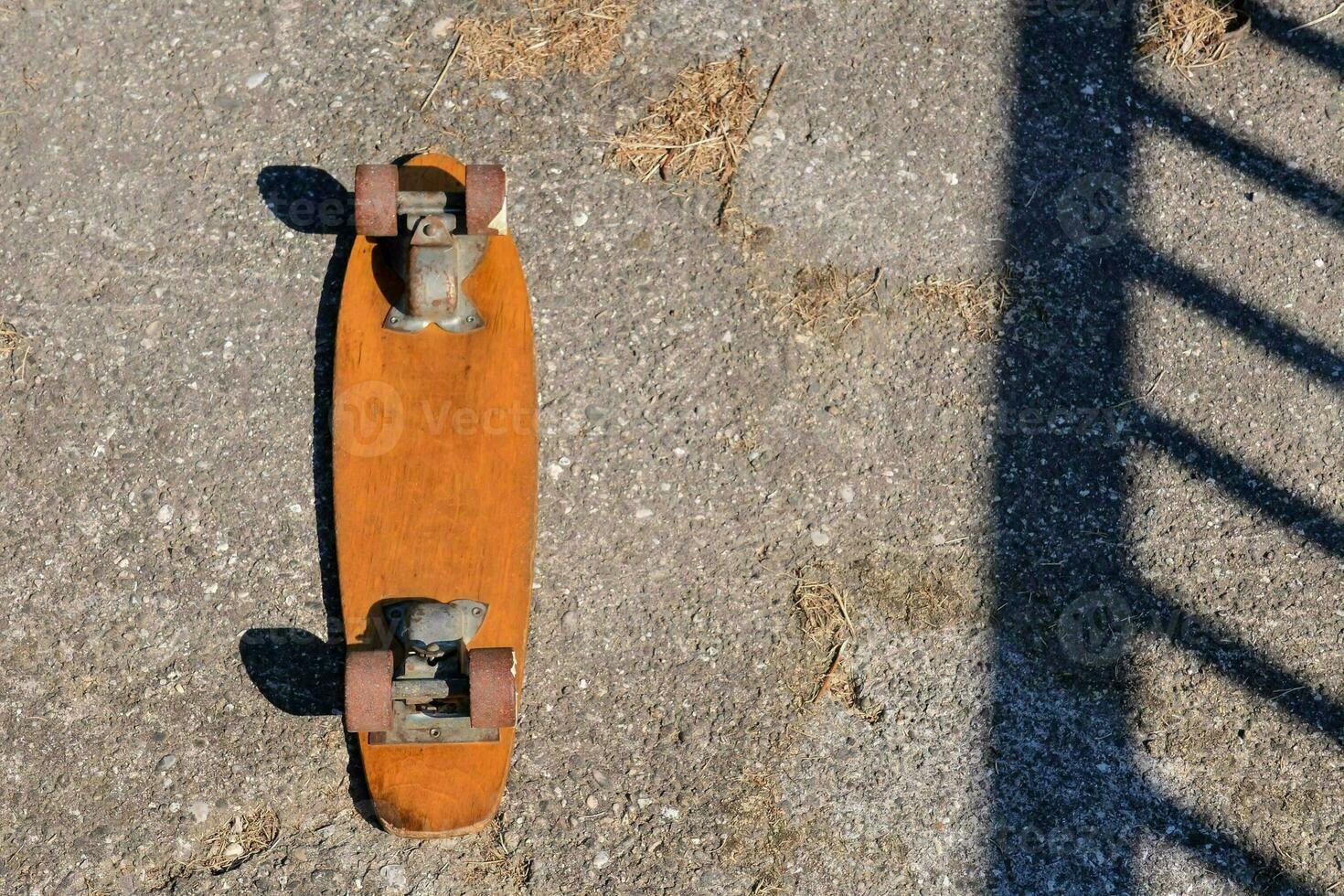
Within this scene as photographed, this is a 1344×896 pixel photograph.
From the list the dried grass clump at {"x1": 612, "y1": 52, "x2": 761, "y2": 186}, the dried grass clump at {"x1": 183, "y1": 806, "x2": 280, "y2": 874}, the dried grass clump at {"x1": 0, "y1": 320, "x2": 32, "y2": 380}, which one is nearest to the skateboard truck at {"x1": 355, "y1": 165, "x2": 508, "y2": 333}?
the dried grass clump at {"x1": 612, "y1": 52, "x2": 761, "y2": 186}

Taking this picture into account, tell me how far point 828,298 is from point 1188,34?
1.35m

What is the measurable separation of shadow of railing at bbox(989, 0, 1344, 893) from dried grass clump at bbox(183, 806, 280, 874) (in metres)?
1.78

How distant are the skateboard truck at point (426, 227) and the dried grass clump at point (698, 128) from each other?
0.46 m

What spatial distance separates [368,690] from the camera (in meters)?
2.56

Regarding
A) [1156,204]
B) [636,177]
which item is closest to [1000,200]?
[1156,204]

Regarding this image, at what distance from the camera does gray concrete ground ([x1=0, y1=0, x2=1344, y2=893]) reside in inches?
113

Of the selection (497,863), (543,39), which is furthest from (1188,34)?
(497,863)

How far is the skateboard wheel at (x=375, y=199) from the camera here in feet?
9.26

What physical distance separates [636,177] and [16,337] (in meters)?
1.68

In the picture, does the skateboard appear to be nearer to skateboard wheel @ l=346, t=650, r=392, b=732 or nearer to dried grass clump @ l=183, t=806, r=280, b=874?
skateboard wheel @ l=346, t=650, r=392, b=732
